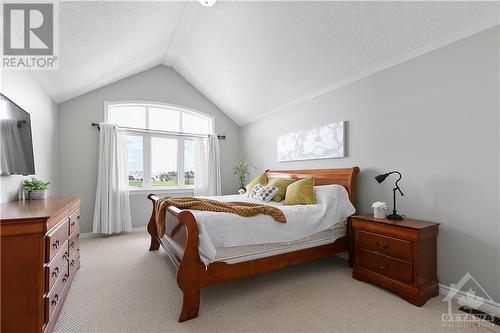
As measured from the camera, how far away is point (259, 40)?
337 cm

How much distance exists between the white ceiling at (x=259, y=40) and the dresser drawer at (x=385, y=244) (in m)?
1.92

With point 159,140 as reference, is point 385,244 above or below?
below

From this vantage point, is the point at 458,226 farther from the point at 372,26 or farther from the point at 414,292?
the point at 372,26

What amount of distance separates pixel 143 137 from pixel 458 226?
500 cm

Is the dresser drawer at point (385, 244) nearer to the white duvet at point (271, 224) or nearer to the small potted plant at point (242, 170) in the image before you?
the white duvet at point (271, 224)

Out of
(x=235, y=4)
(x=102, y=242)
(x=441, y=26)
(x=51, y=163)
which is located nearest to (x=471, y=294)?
(x=441, y=26)

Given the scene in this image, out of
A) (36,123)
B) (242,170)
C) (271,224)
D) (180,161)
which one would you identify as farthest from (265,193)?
(36,123)

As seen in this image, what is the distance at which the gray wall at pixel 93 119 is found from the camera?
426 cm

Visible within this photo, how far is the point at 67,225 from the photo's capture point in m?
2.15

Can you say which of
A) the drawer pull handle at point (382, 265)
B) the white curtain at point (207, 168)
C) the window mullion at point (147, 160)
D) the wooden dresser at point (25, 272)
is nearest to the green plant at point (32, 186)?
the wooden dresser at point (25, 272)

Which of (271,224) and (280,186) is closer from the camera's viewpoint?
(271,224)

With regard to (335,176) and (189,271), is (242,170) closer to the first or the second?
(335,176)

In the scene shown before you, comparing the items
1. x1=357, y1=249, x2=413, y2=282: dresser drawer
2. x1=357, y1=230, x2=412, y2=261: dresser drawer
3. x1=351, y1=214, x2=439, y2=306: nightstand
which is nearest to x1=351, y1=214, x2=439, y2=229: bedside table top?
x1=351, y1=214, x2=439, y2=306: nightstand

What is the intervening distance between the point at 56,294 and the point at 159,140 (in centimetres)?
365
